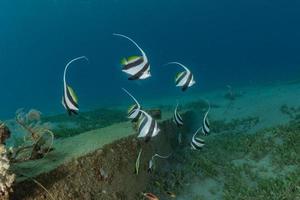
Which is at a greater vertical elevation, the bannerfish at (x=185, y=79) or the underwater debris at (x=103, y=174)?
the bannerfish at (x=185, y=79)

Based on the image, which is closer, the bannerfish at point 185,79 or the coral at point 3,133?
the coral at point 3,133

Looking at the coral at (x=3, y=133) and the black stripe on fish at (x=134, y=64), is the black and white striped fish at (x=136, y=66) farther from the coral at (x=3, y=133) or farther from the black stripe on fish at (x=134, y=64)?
the coral at (x=3, y=133)

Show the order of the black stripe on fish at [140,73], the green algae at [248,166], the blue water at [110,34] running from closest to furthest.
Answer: the black stripe on fish at [140,73]
the green algae at [248,166]
the blue water at [110,34]

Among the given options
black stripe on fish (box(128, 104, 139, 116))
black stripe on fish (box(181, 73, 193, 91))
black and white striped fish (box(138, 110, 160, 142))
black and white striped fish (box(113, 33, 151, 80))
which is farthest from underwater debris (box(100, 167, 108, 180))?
black and white striped fish (box(113, 33, 151, 80))

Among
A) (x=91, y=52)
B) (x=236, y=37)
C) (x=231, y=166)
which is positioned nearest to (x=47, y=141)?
(x=231, y=166)

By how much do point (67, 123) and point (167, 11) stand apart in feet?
417

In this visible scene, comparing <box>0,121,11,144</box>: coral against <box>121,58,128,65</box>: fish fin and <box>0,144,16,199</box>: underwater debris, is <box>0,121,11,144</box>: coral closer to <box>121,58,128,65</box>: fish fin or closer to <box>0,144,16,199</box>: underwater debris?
<box>0,144,16,199</box>: underwater debris

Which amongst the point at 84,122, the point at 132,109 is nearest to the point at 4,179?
the point at 132,109

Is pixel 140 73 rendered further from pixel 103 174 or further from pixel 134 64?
pixel 103 174

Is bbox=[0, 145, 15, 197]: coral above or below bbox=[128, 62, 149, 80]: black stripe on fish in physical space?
below

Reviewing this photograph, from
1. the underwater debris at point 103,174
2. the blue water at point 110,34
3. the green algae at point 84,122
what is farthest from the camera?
the blue water at point 110,34

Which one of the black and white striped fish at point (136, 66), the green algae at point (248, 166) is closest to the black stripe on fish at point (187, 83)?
the black and white striped fish at point (136, 66)

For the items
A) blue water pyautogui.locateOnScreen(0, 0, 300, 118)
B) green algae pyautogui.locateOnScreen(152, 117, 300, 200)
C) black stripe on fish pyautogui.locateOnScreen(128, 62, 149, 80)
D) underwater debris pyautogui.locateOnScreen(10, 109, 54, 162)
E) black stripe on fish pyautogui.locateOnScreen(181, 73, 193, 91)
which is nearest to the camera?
black stripe on fish pyautogui.locateOnScreen(128, 62, 149, 80)

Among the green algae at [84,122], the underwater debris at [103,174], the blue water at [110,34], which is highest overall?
the underwater debris at [103,174]
